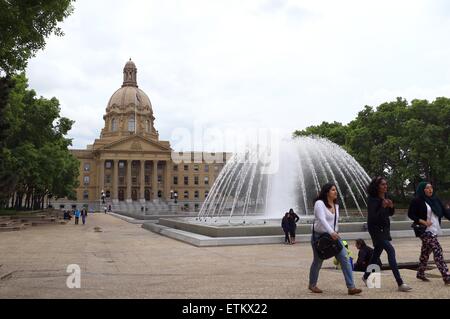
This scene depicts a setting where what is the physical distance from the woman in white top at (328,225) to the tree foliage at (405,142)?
43.3 meters

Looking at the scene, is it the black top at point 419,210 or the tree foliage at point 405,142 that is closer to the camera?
the black top at point 419,210

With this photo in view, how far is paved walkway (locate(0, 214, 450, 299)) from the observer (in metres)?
8.02

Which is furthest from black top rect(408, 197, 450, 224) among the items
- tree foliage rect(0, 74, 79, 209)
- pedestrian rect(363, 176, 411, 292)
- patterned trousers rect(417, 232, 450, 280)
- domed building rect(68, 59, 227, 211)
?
domed building rect(68, 59, 227, 211)

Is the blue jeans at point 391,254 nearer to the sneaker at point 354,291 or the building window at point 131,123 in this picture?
the sneaker at point 354,291

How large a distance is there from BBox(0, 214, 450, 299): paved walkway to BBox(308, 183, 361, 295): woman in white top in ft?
0.87

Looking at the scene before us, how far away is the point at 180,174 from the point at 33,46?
4452 inches

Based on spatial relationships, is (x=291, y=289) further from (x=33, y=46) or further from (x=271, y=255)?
(x=33, y=46)

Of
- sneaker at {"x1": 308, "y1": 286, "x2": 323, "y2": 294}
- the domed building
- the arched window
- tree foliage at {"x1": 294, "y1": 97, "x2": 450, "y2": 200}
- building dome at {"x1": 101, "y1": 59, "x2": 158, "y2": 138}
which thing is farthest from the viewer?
Result: the arched window

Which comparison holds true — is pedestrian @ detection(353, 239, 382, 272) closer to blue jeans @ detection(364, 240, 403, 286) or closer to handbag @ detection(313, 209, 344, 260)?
blue jeans @ detection(364, 240, 403, 286)

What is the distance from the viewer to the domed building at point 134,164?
11200cm

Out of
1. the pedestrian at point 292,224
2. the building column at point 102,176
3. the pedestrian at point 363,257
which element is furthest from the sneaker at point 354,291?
the building column at point 102,176

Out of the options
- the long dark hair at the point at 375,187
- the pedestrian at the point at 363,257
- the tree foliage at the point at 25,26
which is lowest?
the pedestrian at the point at 363,257

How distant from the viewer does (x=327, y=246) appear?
748 centimetres
